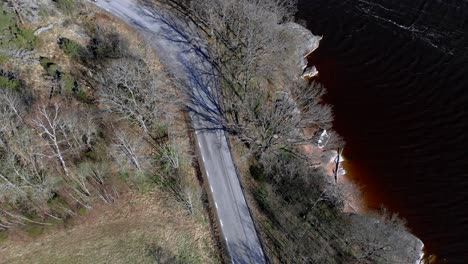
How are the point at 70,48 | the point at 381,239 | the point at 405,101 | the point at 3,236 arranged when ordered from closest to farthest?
the point at 3,236 → the point at 381,239 → the point at 70,48 → the point at 405,101

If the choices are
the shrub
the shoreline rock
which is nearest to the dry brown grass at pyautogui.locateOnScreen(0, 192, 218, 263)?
the shoreline rock

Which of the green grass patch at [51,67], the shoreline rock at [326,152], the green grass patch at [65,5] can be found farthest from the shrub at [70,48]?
the shoreline rock at [326,152]

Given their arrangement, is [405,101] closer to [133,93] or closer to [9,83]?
[133,93]

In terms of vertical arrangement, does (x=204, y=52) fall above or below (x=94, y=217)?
above

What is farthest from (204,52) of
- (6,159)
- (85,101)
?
(6,159)

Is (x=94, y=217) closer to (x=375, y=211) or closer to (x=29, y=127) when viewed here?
(x=29, y=127)

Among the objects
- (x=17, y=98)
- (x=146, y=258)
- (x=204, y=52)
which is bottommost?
(x=146, y=258)

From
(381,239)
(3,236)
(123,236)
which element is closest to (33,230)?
(3,236)

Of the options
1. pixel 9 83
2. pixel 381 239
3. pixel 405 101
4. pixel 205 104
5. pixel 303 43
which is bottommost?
pixel 381 239
